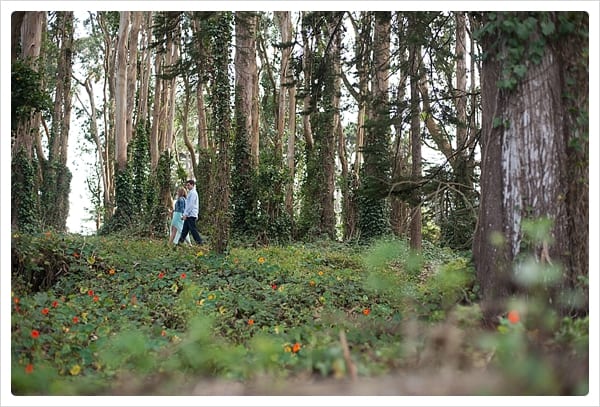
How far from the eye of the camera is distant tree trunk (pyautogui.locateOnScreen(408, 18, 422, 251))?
693cm

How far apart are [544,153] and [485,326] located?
150 centimetres

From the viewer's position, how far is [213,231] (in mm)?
9586

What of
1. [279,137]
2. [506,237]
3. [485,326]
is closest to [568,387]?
[485,326]

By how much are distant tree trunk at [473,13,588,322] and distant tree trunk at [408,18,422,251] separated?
201 cm

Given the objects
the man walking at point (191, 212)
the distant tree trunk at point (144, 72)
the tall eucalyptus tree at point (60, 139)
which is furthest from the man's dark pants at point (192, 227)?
the distant tree trunk at point (144, 72)

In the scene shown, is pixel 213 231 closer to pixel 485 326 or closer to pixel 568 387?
pixel 485 326

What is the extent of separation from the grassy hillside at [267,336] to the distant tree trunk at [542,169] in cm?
31

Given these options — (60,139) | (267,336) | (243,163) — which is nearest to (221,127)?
(243,163)

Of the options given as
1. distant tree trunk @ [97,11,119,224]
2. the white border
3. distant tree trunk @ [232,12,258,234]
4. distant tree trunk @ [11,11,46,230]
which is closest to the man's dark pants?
distant tree trunk @ [232,12,258,234]

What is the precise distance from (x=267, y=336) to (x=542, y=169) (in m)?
2.74

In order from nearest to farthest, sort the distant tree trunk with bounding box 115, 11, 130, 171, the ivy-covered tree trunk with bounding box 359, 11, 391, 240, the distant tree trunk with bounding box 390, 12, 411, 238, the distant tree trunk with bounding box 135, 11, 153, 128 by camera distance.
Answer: the distant tree trunk with bounding box 390, 12, 411, 238 → the ivy-covered tree trunk with bounding box 359, 11, 391, 240 → the distant tree trunk with bounding box 115, 11, 130, 171 → the distant tree trunk with bounding box 135, 11, 153, 128

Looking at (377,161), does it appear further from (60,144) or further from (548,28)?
(60,144)

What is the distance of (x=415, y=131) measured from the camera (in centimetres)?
948

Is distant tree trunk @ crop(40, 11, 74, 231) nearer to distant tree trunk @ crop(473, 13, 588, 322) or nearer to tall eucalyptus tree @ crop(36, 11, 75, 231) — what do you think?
tall eucalyptus tree @ crop(36, 11, 75, 231)
